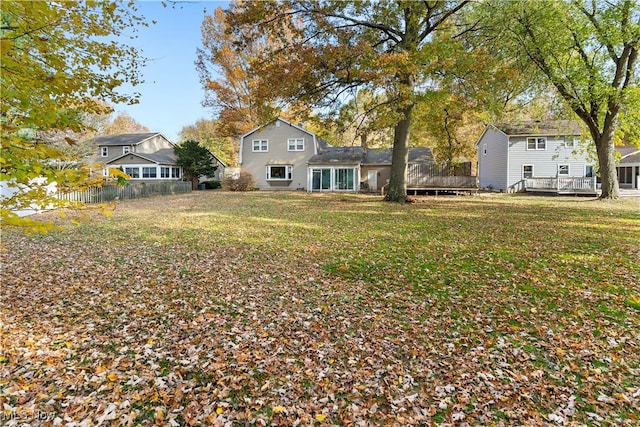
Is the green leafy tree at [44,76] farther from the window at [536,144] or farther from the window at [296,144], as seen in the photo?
the window at [536,144]

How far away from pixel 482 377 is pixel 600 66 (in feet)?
69.4

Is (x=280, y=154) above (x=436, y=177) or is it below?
above

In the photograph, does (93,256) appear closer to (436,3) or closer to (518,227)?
(518,227)

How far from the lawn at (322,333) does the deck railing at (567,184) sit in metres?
18.7

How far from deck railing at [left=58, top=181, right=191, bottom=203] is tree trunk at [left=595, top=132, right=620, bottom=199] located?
83.5 ft

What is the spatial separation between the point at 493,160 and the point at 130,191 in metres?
30.3

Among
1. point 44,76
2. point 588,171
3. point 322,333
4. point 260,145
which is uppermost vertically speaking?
point 260,145

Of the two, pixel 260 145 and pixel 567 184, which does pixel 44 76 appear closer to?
pixel 567 184

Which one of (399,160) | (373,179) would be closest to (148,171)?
(373,179)

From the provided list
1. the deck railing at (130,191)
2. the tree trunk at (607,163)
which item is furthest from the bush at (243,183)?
the tree trunk at (607,163)

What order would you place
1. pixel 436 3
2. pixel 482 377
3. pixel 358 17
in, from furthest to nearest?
pixel 358 17 < pixel 436 3 < pixel 482 377

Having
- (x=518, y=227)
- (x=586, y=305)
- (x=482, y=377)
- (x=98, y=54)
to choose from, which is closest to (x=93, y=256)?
(x=98, y=54)

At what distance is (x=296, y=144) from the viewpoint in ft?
109

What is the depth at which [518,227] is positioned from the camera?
36.7ft
